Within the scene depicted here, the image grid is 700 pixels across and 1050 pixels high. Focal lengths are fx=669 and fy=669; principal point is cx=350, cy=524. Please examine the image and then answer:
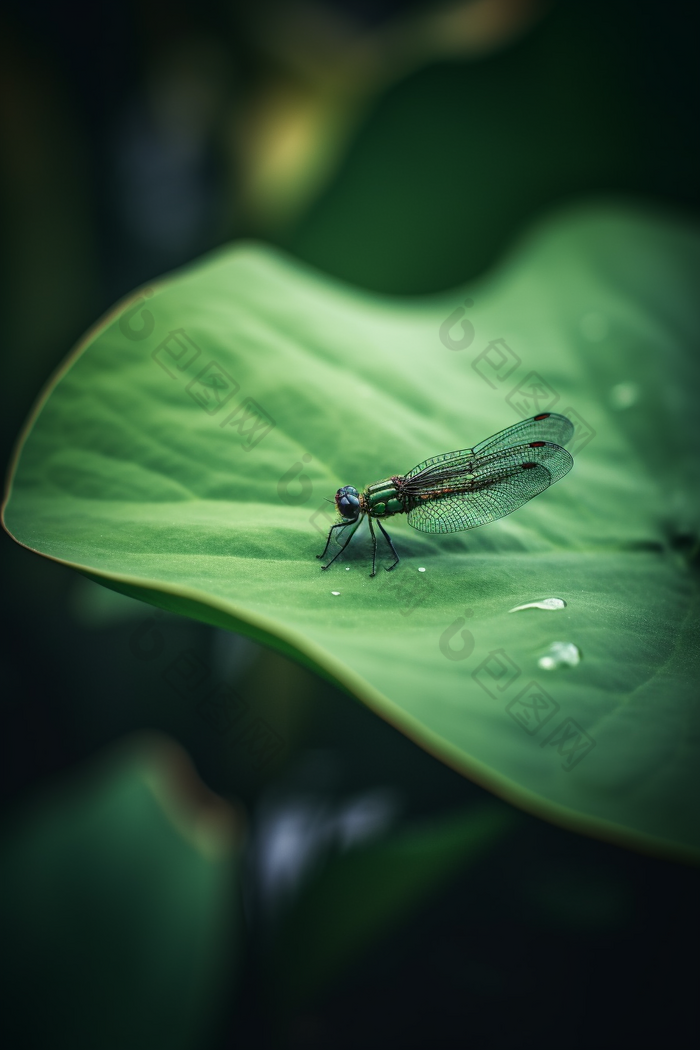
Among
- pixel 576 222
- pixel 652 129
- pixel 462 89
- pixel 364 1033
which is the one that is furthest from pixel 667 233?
pixel 364 1033

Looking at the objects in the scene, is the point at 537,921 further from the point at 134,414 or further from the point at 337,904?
the point at 134,414

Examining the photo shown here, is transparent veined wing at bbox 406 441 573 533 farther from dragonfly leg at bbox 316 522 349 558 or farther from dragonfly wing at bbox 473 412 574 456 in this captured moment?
dragonfly leg at bbox 316 522 349 558

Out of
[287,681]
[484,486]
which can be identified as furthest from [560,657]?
[287,681]

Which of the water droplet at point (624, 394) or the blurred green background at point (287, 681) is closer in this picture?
the water droplet at point (624, 394)

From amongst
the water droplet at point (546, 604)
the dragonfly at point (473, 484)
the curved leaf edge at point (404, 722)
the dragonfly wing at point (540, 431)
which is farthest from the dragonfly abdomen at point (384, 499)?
the curved leaf edge at point (404, 722)

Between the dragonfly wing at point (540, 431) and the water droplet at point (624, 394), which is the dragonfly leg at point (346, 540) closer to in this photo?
the dragonfly wing at point (540, 431)

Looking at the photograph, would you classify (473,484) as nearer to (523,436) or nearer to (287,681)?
(523,436)

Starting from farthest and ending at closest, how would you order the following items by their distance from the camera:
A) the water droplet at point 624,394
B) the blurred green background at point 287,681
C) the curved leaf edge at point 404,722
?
1. the blurred green background at point 287,681
2. the water droplet at point 624,394
3. the curved leaf edge at point 404,722

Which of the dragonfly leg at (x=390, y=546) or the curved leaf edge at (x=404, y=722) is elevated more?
the curved leaf edge at (x=404, y=722)

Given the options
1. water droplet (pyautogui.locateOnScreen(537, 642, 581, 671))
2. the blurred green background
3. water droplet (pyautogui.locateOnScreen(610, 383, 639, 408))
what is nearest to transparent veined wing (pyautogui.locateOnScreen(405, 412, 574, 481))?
water droplet (pyautogui.locateOnScreen(610, 383, 639, 408))
